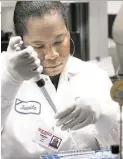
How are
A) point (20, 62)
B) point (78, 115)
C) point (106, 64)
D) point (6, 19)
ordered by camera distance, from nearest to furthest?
point (20, 62), point (78, 115), point (6, 19), point (106, 64)

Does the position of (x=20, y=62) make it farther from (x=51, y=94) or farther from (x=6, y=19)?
(x=6, y=19)

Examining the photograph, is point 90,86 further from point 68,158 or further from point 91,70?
point 68,158

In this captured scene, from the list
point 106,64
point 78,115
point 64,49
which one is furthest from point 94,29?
point 78,115

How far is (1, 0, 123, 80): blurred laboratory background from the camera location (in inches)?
47.4

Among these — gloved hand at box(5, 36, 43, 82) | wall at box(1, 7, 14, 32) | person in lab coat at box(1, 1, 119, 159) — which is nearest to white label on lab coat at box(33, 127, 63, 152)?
person in lab coat at box(1, 1, 119, 159)

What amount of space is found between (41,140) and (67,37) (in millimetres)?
320

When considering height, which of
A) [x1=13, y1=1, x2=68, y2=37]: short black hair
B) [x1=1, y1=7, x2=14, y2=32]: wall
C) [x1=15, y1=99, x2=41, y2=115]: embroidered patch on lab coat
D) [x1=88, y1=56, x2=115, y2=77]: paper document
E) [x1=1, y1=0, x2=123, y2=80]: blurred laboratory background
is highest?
[x1=13, y1=1, x2=68, y2=37]: short black hair

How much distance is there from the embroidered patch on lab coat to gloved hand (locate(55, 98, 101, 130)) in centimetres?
9

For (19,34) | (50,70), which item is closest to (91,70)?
(50,70)

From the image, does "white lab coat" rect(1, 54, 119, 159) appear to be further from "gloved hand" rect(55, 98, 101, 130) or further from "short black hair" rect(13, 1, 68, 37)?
"short black hair" rect(13, 1, 68, 37)

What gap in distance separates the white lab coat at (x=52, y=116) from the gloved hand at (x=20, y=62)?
14cm

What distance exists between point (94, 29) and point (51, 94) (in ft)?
1.34

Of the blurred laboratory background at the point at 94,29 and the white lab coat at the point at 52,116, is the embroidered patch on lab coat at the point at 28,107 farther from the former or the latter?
the blurred laboratory background at the point at 94,29

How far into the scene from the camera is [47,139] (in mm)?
1042
